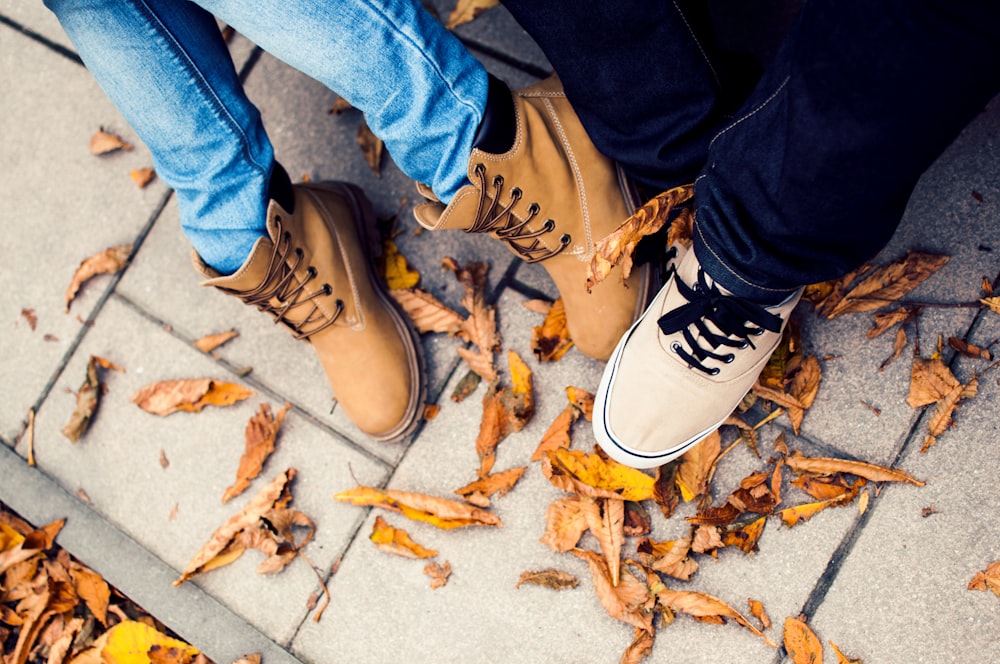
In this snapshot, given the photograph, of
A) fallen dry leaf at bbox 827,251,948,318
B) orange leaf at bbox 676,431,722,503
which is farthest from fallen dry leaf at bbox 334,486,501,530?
fallen dry leaf at bbox 827,251,948,318

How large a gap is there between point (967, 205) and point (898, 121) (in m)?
1.02

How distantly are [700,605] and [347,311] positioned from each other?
1.22m

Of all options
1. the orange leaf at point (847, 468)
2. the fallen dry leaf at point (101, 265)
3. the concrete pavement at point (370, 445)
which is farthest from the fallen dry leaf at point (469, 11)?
the orange leaf at point (847, 468)

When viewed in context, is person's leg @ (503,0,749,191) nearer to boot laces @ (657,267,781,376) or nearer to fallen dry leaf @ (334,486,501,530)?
boot laces @ (657,267,781,376)

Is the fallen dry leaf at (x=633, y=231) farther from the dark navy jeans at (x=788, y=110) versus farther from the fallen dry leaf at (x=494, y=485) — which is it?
the fallen dry leaf at (x=494, y=485)

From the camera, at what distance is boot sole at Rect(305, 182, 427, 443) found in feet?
6.75

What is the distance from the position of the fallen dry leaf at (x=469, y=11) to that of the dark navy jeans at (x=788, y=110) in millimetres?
801

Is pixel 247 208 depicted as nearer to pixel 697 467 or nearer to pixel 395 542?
pixel 395 542

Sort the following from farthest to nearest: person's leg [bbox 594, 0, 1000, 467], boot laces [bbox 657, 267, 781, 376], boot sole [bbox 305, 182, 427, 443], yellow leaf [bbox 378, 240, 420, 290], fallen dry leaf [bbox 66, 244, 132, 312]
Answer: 1. fallen dry leaf [bbox 66, 244, 132, 312]
2. yellow leaf [bbox 378, 240, 420, 290]
3. boot sole [bbox 305, 182, 427, 443]
4. boot laces [bbox 657, 267, 781, 376]
5. person's leg [bbox 594, 0, 1000, 467]

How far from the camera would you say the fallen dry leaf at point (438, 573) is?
1981mm

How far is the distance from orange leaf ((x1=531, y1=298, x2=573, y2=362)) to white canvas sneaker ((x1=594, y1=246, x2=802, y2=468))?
22 centimetres

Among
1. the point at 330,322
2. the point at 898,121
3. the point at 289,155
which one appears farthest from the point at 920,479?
the point at 289,155

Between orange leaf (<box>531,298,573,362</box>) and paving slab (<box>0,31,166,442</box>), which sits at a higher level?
paving slab (<box>0,31,166,442</box>)

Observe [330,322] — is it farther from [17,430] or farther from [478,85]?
[17,430]
